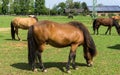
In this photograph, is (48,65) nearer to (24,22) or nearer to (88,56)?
(88,56)

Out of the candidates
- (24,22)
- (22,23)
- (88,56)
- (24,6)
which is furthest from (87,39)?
(24,6)

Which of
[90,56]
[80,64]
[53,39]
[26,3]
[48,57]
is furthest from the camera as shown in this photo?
[26,3]

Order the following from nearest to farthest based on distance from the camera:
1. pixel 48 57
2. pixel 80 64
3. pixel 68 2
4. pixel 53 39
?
pixel 53 39 → pixel 80 64 → pixel 48 57 → pixel 68 2

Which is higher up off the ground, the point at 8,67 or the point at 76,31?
the point at 76,31

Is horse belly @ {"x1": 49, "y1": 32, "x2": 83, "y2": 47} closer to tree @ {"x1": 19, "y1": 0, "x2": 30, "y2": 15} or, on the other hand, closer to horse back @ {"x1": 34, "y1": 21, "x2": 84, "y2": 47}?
horse back @ {"x1": 34, "y1": 21, "x2": 84, "y2": 47}

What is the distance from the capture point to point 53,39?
9.38 meters

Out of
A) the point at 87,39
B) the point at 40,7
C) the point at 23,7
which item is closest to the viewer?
the point at 87,39

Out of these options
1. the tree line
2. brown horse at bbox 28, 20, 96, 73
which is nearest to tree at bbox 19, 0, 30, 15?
the tree line

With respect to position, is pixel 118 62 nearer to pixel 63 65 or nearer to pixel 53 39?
pixel 63 65

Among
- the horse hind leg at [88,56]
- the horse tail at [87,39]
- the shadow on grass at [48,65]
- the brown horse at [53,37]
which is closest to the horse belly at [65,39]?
the brown horse at [53,37]

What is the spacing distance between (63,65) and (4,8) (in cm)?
10330

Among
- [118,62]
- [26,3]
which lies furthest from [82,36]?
[26,3]

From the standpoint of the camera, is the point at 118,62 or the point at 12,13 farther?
the point at 12,13

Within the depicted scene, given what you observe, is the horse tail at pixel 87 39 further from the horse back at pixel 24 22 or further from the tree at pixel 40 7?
the tree at pixel 40 7
